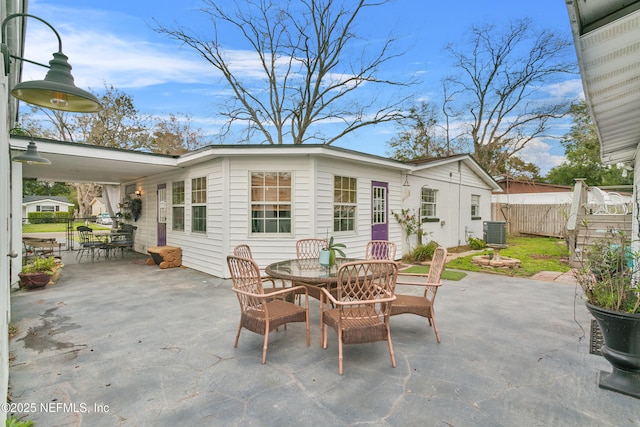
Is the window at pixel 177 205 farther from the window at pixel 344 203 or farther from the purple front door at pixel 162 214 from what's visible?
the window at pixel 344 203

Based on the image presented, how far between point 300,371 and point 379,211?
582 centimetres

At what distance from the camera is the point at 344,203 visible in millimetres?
6938

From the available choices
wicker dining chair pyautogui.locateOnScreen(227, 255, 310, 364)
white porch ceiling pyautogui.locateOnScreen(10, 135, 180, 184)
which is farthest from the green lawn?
white porch ceiling pyautogui.locateOnScreen(10, 135, 180, 184)

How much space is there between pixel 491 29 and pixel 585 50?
68.7 feet

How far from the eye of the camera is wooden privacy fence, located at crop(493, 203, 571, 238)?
1283cm

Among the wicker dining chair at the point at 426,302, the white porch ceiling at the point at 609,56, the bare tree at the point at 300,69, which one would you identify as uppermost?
the bare tree at the point at 300,69

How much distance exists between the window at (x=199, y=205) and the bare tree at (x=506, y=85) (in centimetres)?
1838

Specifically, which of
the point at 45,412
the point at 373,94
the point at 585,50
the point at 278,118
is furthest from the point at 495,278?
the point at 278,118

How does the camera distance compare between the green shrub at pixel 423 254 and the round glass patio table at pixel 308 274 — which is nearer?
the round glass patio table at pixel 308 274

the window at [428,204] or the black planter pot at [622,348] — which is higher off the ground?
the window at [428,204]

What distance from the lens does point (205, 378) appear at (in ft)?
8.05

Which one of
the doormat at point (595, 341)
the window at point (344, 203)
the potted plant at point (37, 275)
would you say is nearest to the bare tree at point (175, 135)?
the potted plant at point (37, 275)

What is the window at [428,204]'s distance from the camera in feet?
30.3

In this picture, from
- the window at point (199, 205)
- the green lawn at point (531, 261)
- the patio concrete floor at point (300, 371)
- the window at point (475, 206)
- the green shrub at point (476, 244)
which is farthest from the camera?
the window at point (475, 206)
